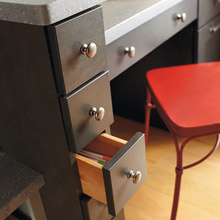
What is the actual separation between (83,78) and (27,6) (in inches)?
7.7

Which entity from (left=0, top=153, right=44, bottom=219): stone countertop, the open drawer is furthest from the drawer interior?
(left=0, top=153, right=44, bottom=219): stone countertop

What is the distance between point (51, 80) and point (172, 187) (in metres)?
0.88

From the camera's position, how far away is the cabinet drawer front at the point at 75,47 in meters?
0.63

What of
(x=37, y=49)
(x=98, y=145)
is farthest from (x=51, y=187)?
(x=37, y=49)

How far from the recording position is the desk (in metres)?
0.64

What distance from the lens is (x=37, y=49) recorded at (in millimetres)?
643

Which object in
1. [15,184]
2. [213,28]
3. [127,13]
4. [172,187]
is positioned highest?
[127,13]

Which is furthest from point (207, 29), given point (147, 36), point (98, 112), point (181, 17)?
point (98, 112)

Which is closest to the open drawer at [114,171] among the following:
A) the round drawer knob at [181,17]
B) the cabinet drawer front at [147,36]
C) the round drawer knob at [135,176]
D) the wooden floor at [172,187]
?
the round drawer knob at [135,176]

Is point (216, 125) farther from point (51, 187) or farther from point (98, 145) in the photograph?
point (51, 187)

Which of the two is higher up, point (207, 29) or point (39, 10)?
point (39, 10)

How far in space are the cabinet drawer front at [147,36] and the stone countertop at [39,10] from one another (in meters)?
0.32

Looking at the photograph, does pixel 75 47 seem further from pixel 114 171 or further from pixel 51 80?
pixel 114 171

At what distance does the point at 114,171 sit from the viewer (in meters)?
0.73
